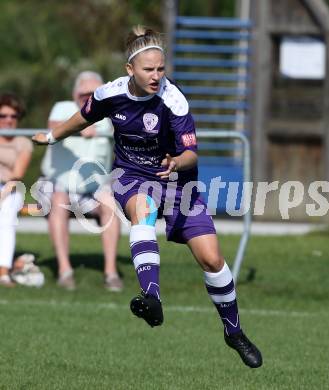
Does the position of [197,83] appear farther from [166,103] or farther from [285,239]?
[166,103]

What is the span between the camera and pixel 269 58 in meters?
15.5

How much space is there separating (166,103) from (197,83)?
428 inches

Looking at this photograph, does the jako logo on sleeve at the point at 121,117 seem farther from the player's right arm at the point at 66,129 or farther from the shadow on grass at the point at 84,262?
the shadow on grass at the point at 84,262

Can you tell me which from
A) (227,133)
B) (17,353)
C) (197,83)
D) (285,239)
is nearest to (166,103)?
(17,353)

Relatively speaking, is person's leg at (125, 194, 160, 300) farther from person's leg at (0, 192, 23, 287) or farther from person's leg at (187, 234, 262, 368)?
person's leg at (0, 192, 23, 287)

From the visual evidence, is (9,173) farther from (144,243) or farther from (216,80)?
(216,80)

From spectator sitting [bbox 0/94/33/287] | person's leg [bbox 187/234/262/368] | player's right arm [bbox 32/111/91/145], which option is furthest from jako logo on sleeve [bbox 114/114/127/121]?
spectator sitting [bbox 0/94/33/287]

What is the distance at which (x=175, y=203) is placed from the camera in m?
6.43

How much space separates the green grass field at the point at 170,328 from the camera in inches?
256

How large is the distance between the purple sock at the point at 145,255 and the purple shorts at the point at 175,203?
0.20m

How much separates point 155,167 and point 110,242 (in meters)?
3.70

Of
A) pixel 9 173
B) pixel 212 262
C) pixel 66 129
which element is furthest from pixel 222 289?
pixel 9 173

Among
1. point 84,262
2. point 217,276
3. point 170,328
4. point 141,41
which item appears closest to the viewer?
point 141,41

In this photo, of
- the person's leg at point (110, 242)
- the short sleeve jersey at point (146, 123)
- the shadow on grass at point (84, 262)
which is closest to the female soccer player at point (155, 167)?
the short sleeve jersey at point (146, 123)
